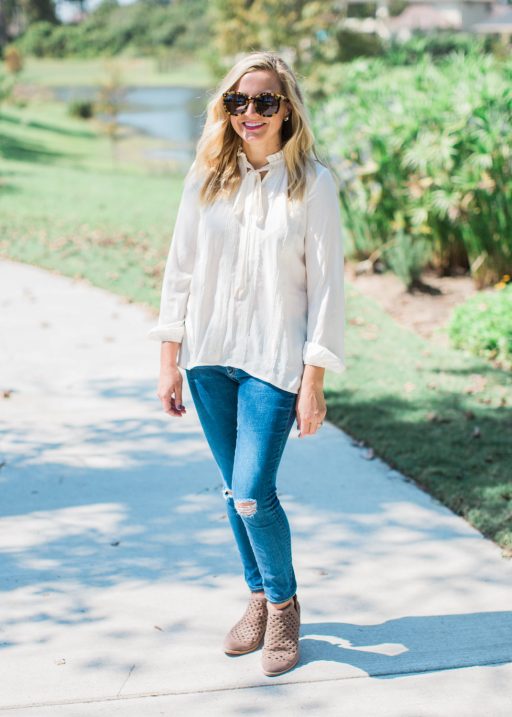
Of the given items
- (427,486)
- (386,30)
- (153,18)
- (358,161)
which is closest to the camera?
(427,486)

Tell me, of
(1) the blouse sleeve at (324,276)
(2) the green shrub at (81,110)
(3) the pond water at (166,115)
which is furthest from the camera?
(2) the green shrub at (81,110)

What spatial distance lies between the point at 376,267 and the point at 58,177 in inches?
384

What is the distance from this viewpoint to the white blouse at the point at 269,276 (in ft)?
9.65

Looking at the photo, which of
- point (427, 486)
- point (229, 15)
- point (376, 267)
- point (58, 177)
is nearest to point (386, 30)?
point (229, 15)

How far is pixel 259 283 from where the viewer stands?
2.99 metres

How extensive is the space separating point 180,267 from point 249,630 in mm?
1238

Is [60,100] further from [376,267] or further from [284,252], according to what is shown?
[284,252]

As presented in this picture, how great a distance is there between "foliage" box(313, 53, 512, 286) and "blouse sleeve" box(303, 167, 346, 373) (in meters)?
5.28

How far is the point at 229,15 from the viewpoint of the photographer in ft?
105

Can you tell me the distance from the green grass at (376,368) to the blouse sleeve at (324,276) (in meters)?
1.60

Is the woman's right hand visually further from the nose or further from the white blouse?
the nose

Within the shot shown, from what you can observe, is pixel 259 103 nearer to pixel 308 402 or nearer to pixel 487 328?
pixel 308 402

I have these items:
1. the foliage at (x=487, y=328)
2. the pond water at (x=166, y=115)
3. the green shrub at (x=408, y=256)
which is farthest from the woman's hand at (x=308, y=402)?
the pond water at (x=166, y=115)

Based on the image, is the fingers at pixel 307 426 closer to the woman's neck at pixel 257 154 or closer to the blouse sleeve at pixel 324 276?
the blouse sleeve at pixel 324 276
